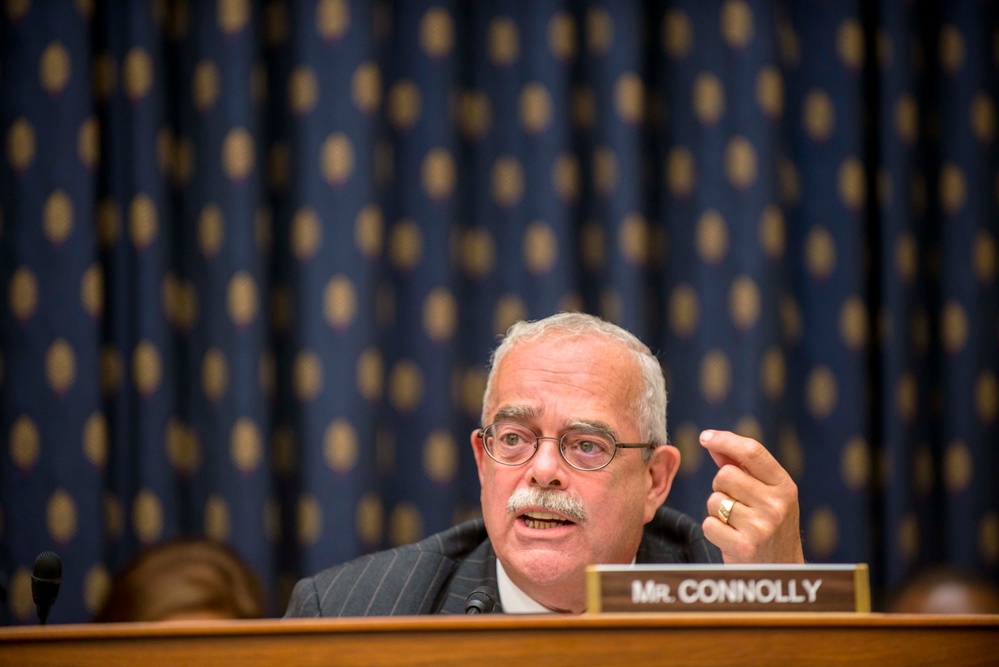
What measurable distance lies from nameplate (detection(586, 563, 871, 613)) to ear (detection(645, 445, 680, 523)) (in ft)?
3.06

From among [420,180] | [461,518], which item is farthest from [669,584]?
[420,180]

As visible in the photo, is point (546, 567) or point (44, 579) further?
point (546, 567)

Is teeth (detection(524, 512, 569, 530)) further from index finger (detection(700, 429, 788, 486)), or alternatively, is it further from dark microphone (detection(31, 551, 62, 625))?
dark microphone (detection(31, 551, 62, 625))

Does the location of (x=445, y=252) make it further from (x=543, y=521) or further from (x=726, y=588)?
(x=726, y=588)

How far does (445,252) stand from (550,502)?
155 centimetres

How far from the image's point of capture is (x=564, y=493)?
7.30 feet

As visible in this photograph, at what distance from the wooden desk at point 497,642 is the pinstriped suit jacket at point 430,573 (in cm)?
103

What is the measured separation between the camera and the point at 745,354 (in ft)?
11.7

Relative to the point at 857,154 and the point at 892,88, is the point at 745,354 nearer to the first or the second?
the point at 857,154

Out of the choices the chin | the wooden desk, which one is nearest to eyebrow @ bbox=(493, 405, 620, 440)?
the chin

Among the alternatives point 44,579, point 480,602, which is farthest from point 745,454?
point 44,579

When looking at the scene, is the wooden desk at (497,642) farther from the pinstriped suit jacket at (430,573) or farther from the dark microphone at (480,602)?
the pinstriped suit jacket at (430,573)

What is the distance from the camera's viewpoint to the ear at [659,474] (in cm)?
241

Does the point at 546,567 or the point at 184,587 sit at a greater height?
the point at 546,567
